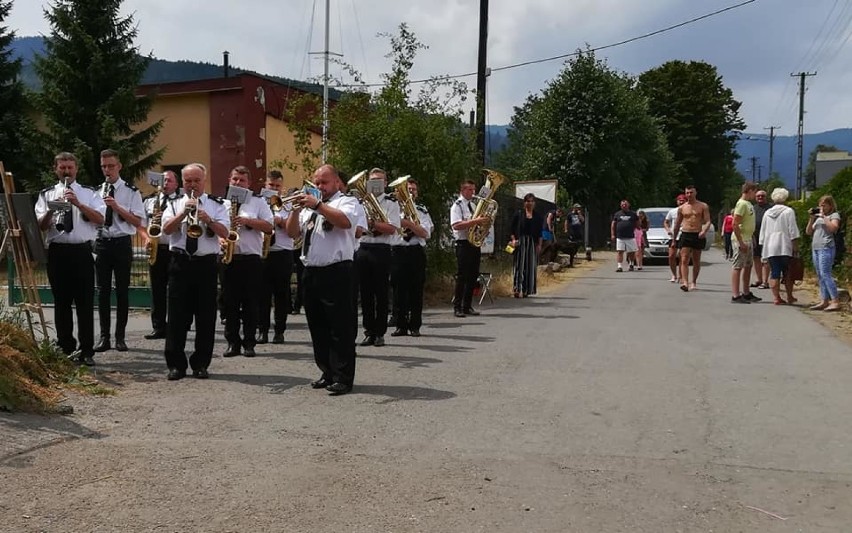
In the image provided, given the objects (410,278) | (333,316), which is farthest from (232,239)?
(410,278)

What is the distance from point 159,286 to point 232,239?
7.83 feet

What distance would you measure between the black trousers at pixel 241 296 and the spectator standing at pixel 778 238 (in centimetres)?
854

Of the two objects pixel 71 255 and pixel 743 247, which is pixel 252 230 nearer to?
pixel 71 255

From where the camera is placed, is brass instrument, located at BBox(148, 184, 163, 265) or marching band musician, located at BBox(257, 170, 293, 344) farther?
marching band musician, located at BBox(257, 170, 293, 344)

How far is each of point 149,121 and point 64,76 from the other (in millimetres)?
3976

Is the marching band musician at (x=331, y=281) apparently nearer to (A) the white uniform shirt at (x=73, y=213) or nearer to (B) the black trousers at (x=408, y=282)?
(A) the white uniform shirt at (x=73, y=213)

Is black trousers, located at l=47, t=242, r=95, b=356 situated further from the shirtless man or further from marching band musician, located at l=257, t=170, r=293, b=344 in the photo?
the shirtless man

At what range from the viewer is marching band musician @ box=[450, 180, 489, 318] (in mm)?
12141

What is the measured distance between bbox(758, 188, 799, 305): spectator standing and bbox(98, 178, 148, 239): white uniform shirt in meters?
9.60

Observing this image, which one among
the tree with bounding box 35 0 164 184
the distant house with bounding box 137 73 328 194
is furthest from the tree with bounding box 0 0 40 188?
the distant house with bounding box 137 73 328 194

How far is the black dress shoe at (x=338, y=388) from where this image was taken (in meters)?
7.15

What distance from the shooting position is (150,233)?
810 centimetres

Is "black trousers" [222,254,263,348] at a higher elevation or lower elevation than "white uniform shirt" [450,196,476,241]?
lower

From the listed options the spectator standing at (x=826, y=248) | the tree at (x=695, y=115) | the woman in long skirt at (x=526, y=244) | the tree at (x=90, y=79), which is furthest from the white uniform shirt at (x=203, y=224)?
the tree at (x=695, y=115)
